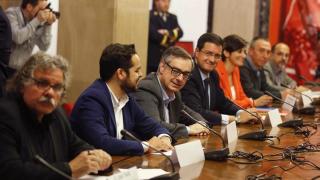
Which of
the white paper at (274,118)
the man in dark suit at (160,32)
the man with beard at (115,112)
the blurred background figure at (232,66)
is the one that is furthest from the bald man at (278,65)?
the man with beard at (115,112)

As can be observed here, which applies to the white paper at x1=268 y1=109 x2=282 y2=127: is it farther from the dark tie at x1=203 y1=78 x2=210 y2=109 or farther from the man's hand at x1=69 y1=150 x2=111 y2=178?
the man's hand at x1=69 y1=150 x2=111 y2=178

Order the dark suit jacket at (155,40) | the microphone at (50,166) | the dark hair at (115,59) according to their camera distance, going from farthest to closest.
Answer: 1. the dark suit jacket at (155,40)
2. the dark hair at (115,59)
3. the microphone at (50,166)

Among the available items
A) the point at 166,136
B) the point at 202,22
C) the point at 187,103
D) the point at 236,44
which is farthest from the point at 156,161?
the point at 202,22

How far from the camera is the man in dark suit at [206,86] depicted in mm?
4324

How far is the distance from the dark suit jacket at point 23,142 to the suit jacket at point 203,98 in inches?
77.7

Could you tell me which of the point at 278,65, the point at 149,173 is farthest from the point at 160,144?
the point at 278,65

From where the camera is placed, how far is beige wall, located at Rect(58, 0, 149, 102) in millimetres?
4934

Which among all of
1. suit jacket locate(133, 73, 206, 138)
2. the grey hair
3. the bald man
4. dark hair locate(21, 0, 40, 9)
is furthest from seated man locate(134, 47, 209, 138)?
the bald man

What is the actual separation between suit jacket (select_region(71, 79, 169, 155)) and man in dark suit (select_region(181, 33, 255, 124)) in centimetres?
120

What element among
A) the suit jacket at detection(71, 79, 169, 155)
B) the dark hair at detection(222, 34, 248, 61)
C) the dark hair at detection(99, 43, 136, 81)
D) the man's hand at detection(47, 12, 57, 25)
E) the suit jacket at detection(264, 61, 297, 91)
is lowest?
the suit jacket at detection(264, 61, 297, 91)

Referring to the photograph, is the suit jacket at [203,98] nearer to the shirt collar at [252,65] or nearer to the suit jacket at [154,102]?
the suit jacket at [154,102]

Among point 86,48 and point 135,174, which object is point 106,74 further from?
point 86,48

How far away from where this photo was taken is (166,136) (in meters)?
3.25

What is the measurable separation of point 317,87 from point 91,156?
5.26m
